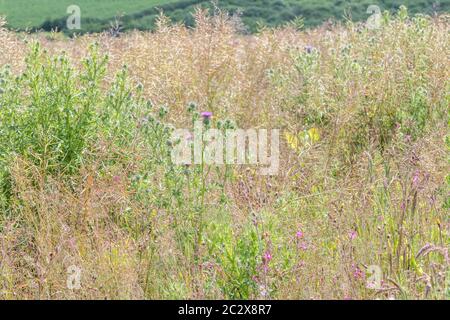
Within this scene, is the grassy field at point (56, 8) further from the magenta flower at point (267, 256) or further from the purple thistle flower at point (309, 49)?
the magenta flower at point (267, 256)

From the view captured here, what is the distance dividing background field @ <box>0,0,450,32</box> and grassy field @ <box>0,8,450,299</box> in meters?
19.0

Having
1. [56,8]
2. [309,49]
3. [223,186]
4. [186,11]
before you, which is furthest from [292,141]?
[56,8]

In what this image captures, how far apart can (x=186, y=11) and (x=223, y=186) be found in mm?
24873

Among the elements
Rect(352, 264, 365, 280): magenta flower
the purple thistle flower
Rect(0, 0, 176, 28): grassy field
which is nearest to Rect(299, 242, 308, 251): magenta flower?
Rect(352, 264, 365, 280): magenta flower

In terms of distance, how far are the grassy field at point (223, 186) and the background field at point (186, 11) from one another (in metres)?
19.0

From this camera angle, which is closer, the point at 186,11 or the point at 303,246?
the point at 303,246

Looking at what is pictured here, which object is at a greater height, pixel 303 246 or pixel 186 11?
pixel 186 11

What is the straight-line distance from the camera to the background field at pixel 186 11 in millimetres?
26656

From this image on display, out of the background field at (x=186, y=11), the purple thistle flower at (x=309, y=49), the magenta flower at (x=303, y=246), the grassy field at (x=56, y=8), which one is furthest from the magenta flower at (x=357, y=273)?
the grassy field at (x=56, y=8)

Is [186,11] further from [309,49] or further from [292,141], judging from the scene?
[292,141]

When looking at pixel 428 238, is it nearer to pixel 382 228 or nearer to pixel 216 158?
pixel 382 228

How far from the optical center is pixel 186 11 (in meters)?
28.0
